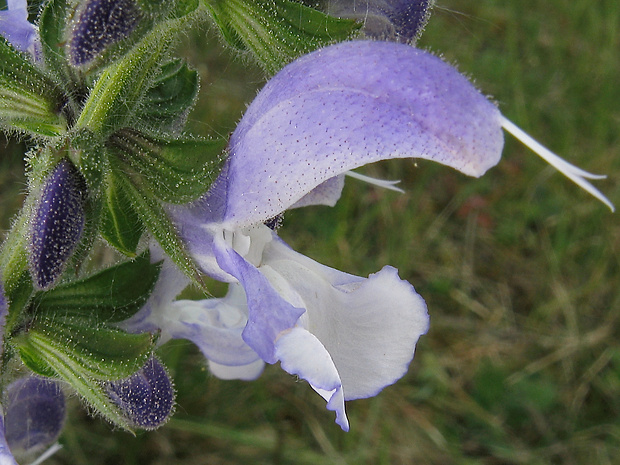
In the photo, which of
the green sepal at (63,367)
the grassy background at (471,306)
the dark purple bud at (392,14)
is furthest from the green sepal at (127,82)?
the grassy background at (471,306)

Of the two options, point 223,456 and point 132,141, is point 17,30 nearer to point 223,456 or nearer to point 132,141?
point 132,141

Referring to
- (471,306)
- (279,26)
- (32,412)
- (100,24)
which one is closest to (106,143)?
(100,24)

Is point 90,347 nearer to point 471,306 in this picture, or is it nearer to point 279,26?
point 279,26

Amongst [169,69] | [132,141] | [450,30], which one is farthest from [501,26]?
[132,141]

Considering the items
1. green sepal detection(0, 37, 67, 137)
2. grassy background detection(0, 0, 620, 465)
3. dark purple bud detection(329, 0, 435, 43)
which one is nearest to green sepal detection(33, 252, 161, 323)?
green sepal detection(0, 37, 67, 137)

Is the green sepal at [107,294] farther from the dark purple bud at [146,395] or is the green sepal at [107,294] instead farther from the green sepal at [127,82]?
the green sepal at [127,82]
